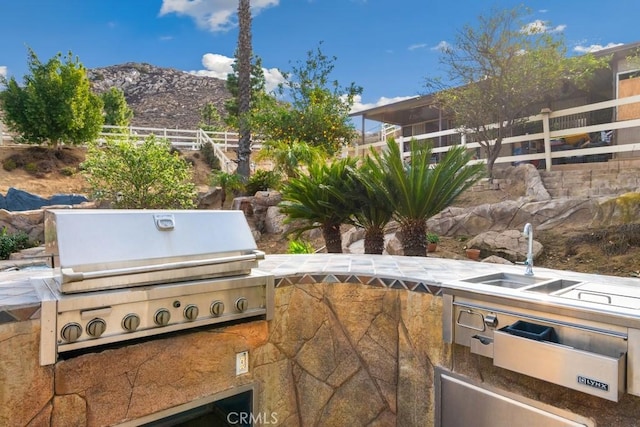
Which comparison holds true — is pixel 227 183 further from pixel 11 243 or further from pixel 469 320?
pixel 469 320

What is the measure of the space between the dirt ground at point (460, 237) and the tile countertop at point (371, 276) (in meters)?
3.98

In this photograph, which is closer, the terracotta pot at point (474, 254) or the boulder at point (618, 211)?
the boulder at point (618, 211)

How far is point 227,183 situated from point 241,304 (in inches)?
405

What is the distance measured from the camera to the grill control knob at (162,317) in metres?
1.69

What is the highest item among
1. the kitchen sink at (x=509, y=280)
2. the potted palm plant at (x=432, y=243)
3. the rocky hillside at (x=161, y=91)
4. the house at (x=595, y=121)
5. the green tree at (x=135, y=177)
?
the rocky hillside at (x=161, y=91)

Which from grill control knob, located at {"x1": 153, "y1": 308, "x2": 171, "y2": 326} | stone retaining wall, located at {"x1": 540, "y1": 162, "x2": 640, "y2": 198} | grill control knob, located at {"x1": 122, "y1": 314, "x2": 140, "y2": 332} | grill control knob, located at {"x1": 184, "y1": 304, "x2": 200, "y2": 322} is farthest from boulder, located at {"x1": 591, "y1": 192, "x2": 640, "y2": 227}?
grill control knob, located at {"x1": 122, "y1": 314, "x2": 140, "y2": 332}

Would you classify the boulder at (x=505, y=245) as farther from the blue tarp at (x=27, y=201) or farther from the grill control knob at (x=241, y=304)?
the blue tarp at (x=27, y=201)

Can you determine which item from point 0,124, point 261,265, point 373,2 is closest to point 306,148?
point 373,2

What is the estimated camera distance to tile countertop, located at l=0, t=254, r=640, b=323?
1517mm

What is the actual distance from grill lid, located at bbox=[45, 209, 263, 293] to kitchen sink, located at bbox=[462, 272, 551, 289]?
116 cm

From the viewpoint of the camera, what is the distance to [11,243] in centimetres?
903

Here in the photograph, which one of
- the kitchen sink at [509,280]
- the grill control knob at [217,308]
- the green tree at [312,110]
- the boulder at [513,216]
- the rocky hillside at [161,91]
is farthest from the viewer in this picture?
the rocky hillside at [161,91]

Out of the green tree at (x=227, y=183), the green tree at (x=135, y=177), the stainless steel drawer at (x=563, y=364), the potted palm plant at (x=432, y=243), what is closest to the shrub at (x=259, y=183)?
the green tree at (x=227, y=183)

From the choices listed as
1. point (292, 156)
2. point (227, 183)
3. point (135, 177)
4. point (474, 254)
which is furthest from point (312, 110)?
point (474, 254)
